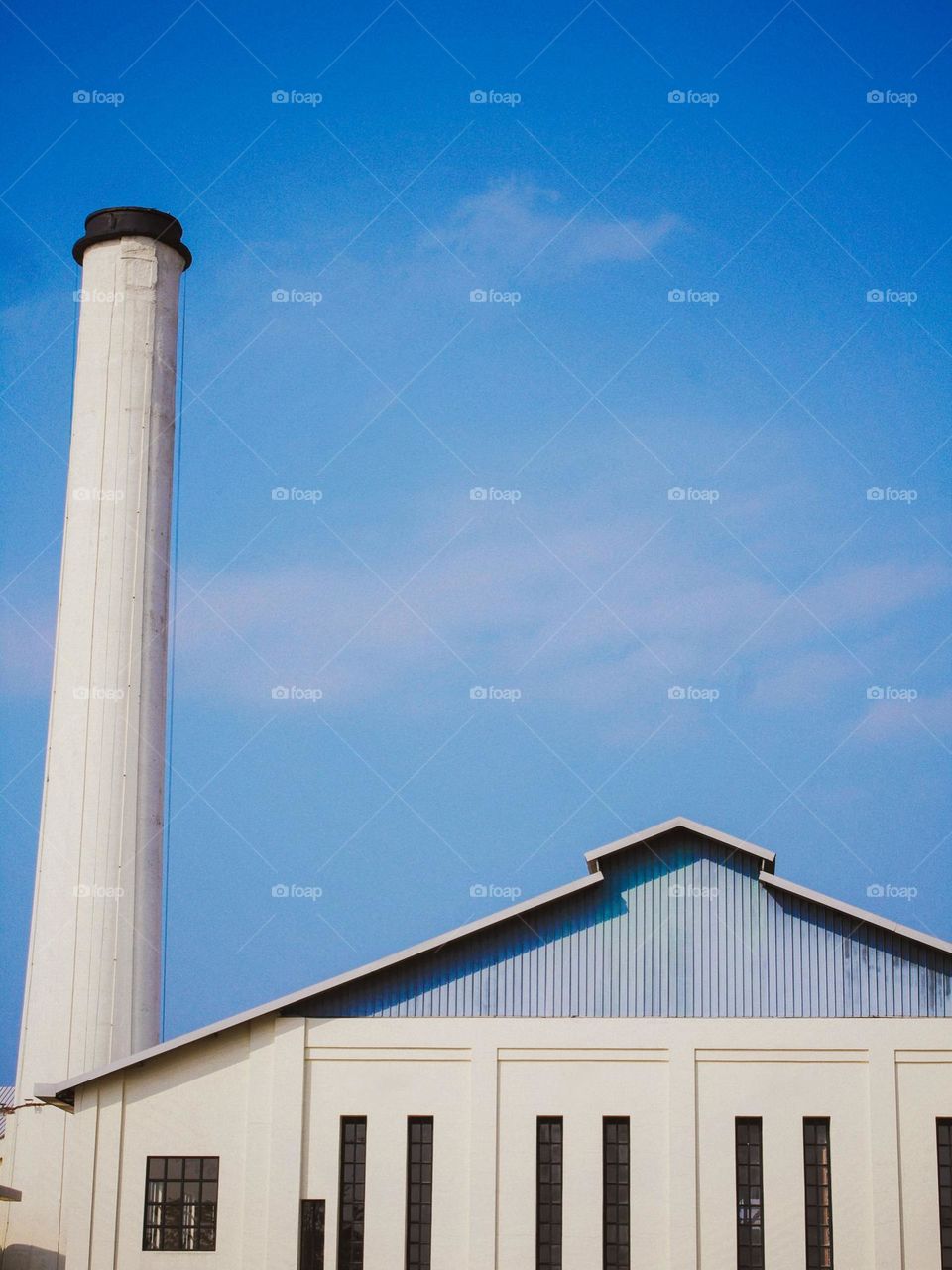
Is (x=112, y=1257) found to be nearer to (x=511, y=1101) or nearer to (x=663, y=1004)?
(x=511, y=1101)

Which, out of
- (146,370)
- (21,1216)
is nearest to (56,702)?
(146,370)

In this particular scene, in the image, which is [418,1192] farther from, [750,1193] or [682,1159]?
[750,1193]

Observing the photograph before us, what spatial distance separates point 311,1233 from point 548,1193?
3.91 meters

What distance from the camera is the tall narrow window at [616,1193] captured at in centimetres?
2489

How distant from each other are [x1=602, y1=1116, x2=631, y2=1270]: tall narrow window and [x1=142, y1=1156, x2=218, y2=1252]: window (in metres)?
6.37

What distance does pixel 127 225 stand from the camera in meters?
32.8

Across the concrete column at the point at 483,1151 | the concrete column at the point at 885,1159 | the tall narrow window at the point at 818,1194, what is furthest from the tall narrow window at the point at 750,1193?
the concrete column at the point at 483,1151

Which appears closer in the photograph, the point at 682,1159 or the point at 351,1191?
the point at 682,1159

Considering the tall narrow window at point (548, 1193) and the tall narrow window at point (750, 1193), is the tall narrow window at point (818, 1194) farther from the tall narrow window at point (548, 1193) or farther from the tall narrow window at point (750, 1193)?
the tall narrow window at point (548, 1193)

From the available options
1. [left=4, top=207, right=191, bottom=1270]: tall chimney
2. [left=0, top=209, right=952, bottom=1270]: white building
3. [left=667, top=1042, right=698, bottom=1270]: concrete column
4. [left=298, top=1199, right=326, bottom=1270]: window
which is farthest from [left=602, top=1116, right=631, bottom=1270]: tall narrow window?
[left=4, top=207, right=191, bottom=1270]: tall chimney

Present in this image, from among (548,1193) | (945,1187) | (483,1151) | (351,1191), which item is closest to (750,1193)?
(945,1187)

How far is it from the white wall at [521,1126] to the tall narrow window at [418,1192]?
206mm

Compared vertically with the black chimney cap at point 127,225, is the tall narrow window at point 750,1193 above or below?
below

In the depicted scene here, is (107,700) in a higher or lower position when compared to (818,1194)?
higher
